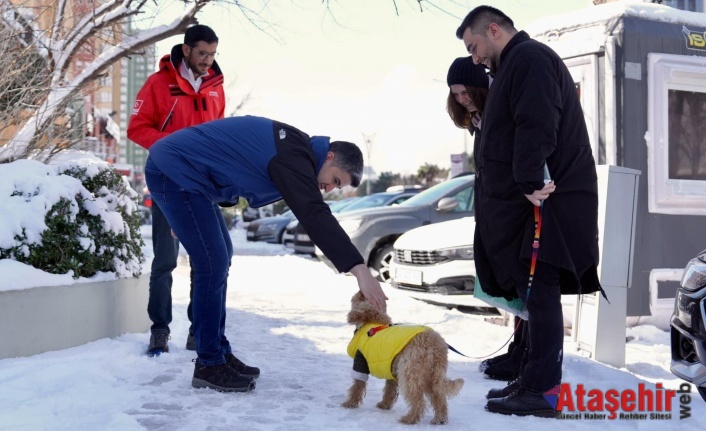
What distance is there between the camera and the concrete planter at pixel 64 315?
4.76 metres

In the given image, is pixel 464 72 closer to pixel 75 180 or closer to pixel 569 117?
pixel 569 117

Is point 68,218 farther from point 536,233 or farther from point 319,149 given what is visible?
point 536,233

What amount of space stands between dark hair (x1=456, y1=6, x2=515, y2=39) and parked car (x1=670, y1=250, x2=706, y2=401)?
1830mm

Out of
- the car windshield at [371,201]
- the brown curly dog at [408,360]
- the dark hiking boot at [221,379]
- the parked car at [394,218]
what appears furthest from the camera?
the car windshield at [371,201]

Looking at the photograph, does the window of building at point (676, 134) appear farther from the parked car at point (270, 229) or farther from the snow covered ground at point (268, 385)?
the parked car at point (270, 229)

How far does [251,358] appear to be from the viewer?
5.75 m

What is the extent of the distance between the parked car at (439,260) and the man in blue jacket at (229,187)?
4113 millimetres

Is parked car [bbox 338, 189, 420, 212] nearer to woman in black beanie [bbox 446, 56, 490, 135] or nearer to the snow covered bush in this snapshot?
the snow covered bush

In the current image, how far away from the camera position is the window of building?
7.59 metres

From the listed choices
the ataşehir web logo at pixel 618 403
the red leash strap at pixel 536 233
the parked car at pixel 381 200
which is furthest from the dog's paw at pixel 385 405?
the parked car at pixel 381 200

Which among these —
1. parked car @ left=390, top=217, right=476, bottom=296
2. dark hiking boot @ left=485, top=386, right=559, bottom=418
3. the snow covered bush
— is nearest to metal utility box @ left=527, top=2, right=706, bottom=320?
parked car @ left=390, top=217, right=476, bottom=296

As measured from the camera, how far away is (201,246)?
14.8 feet

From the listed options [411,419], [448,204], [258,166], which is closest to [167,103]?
[258,166]

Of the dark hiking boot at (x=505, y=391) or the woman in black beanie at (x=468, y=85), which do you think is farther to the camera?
the woman in black beanie at (x=468, y=85)
